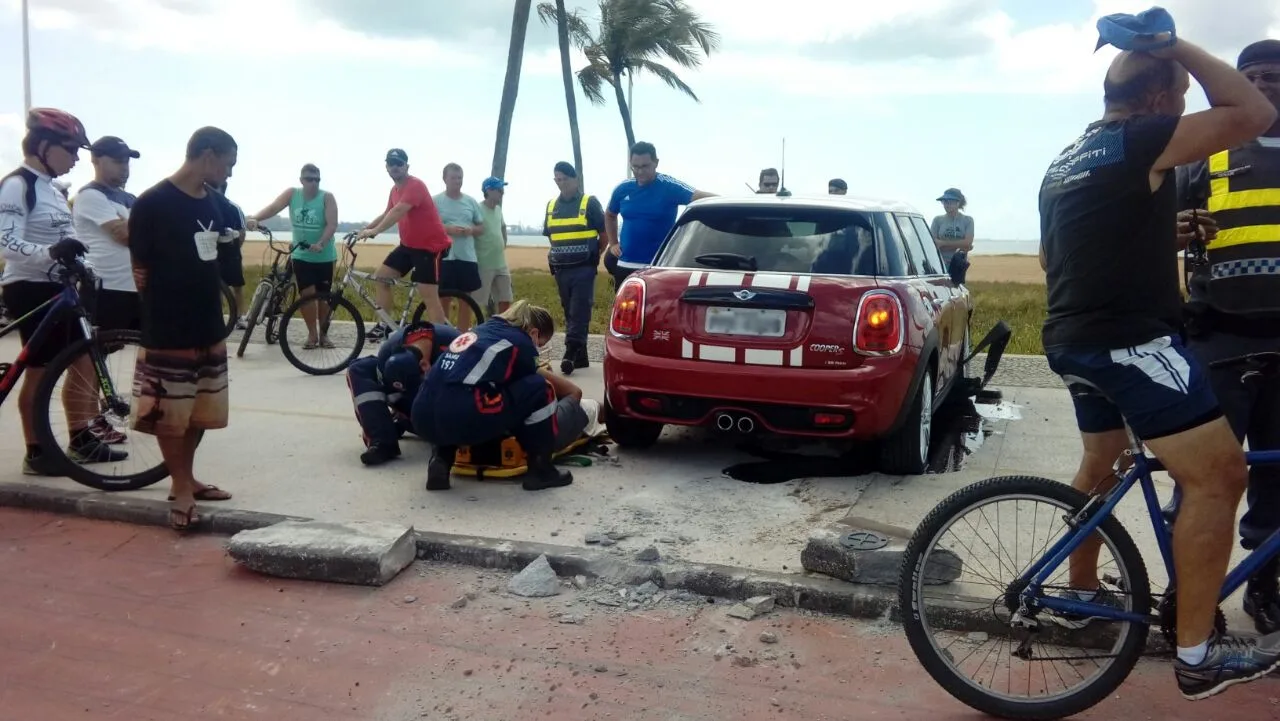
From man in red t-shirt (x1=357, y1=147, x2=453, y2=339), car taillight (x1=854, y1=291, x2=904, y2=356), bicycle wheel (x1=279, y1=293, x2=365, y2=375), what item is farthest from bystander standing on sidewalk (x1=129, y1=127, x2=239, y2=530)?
man in red t-shirt (x1=357, y1=147, x2=453, y2=339)

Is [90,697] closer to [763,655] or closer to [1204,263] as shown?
[763,655]

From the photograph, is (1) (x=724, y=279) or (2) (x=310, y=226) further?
(2) (x=310, y=226)

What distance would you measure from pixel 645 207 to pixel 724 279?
3.17 m

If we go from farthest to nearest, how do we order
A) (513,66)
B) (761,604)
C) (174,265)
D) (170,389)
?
(513,66)
(170,389)
(174,265)
(761,604)

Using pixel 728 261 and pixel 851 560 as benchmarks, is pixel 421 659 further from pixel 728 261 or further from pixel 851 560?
pixel 728 261

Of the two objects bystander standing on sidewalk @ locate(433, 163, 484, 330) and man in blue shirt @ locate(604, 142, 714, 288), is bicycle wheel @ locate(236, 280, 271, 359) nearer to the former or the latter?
bystander standing on sidewalk @ locate(433, 163, 484, 330)

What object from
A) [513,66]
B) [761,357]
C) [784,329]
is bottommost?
[761,357]

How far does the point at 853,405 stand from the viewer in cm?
534

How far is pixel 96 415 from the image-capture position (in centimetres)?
563

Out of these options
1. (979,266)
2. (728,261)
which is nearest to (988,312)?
(728,261)

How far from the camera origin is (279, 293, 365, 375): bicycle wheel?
30.4ft

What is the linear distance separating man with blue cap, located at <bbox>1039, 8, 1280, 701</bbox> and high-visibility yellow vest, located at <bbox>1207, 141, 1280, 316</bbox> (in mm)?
771

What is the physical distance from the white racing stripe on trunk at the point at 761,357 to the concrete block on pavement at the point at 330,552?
1972 mm

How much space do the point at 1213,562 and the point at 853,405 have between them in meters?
2.47
